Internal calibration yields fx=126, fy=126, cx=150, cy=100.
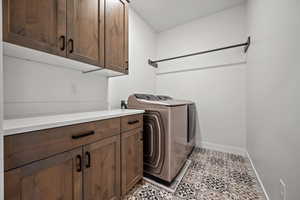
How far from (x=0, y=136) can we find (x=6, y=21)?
0.67m

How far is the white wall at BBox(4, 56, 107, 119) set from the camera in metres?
0.98

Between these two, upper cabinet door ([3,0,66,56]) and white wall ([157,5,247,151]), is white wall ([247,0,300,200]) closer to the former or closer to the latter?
white wall ([157,5,247,151])

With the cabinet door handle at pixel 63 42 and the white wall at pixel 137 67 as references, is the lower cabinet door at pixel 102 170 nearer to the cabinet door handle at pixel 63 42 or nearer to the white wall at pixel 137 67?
the cabinet door handle at pixel 63 42

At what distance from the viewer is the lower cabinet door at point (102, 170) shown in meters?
0.92

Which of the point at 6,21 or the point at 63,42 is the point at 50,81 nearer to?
the point at 63,42

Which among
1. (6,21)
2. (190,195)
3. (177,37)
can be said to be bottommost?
(190,195)

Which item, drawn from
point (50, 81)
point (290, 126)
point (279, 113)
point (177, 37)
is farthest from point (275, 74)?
point (177, 37)

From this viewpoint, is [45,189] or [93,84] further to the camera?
[93,84]

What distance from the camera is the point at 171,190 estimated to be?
143cm

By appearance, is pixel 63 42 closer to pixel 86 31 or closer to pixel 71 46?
pixel 71 46

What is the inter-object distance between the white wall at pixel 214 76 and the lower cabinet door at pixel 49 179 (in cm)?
243

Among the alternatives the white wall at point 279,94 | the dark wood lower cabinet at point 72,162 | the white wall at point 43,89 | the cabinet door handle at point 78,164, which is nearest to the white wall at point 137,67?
the white wall at point 43,89

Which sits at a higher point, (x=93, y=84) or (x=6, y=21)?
(x=6, y=21)

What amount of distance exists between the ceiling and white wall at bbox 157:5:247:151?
0.15 meters
